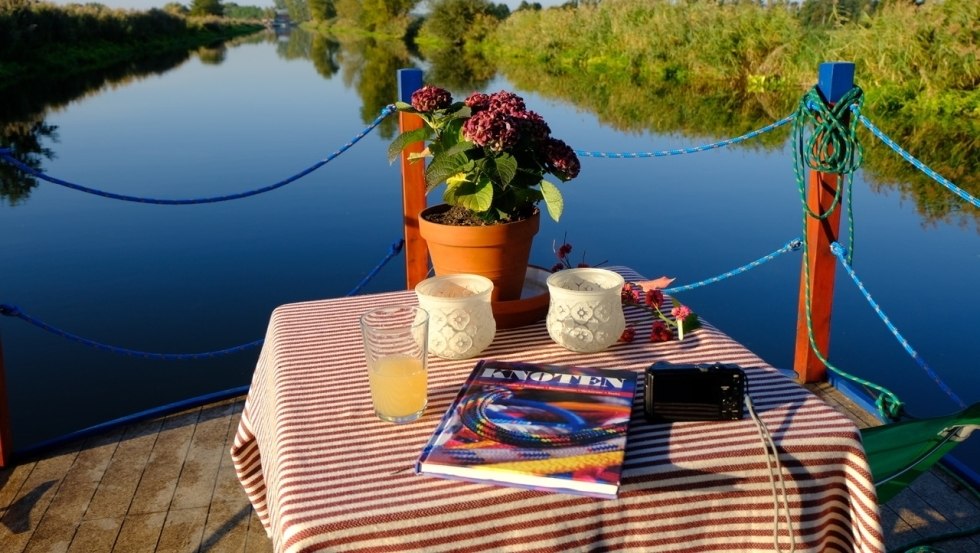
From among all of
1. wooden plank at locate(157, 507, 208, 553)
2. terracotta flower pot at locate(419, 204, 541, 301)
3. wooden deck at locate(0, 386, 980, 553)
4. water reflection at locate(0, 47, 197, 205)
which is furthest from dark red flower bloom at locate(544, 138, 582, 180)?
water reflection at locate(0, 47, 197, 205)

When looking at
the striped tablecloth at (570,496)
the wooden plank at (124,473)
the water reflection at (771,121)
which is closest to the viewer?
the striped tablecloth at (570,496)

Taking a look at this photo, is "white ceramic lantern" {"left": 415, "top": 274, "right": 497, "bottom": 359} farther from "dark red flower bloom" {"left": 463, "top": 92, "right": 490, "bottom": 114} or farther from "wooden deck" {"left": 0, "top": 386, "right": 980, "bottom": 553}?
"wooden deck" {"left": 0, "top": 386, "right": 980, "bottom": 553}

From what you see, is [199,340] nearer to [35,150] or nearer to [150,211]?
[150,211]

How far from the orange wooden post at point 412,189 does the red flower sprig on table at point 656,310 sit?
0.99 metres

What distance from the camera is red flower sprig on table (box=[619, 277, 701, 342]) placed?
136cm

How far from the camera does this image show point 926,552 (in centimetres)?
153

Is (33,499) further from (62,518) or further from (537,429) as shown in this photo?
(537,429)

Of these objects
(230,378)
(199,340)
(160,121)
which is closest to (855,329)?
(230,378)

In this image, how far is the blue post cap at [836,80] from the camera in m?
2.19

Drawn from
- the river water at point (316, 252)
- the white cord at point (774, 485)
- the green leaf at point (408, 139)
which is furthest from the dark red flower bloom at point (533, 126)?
the river water at point (316, 252)

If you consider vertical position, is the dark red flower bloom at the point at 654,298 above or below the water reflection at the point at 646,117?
above

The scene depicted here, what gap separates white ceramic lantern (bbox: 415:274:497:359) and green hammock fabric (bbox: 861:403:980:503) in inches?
27.5

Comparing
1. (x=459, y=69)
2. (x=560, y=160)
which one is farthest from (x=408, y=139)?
(x=459, y=69)

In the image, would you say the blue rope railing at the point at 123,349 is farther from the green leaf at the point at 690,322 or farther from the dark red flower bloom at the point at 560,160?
the green leaf at the point at 690,322
